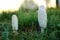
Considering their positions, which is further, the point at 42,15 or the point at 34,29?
the point at 34,29

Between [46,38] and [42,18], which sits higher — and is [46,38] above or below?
below

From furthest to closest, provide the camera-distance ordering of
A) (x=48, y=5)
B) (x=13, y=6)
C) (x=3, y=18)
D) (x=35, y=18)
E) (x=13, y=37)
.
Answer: (x=48, y=5)
(x=13, y=6)
(x=3, y=18)
(x=35, y=18)
(x=13, y=37)

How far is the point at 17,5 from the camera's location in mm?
9828

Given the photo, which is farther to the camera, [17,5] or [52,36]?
[17,5]

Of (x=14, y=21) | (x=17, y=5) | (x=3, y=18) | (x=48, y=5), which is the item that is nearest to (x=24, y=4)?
(x=17, y=5)

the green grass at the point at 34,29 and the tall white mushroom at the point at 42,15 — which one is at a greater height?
the tall white mushroom at the point at 42,15

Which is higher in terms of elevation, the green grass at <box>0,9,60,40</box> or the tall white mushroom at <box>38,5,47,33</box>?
the tall white mushroom at <box>38,5,47,33</box>

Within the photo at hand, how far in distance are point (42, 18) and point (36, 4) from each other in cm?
572

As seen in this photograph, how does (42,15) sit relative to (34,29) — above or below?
above

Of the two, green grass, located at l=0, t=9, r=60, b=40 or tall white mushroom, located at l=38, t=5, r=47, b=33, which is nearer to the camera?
green grass, located at l=0, t=9, r=60, b=40

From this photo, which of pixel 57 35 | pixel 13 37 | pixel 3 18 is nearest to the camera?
pixel 13 37

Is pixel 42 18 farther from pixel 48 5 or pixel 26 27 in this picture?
pixel 48 5

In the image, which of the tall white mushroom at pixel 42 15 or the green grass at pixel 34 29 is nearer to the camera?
the green grass at pixel 34 29

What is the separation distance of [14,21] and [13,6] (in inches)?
195
